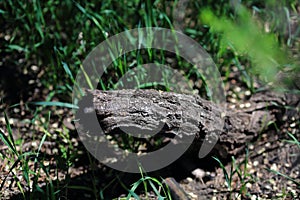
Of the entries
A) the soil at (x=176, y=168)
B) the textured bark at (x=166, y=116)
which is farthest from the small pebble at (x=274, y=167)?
the textured bark at (x=166, y=116)

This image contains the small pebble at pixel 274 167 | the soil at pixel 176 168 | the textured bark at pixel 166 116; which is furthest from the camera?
the small pebble at pixel 274 167

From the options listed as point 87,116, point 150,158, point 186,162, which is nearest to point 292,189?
point 186,162

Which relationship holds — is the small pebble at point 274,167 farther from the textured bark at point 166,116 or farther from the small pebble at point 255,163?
the textured bark at point 166,116

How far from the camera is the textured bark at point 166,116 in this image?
5.04ft

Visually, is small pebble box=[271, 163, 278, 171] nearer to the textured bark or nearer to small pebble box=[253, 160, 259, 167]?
small pebble box=[253, 160, 259, 167]

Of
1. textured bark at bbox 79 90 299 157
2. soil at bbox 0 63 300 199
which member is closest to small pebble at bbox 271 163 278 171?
soil at bbox 0 63 300 199

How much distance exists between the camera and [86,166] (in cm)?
190

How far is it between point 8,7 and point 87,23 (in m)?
0.43

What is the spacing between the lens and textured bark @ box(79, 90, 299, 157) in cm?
154

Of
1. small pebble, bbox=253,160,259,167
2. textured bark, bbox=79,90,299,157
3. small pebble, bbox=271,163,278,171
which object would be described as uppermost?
textured bark, bbox=79,90,299,157

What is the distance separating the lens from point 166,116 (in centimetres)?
157

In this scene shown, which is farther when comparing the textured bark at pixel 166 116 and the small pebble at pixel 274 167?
Answer: the small pebble at pixel 274 167

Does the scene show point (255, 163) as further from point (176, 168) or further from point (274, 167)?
point (176, 168)

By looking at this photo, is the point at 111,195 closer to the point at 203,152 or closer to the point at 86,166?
the point at 86,166
